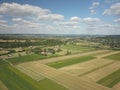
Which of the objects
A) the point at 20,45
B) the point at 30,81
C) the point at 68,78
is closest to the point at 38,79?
the point at 30,81

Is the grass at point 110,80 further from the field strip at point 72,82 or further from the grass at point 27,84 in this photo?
the grass at point 27,84

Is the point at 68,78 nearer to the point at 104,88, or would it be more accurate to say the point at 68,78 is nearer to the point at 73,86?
the point at 73,86

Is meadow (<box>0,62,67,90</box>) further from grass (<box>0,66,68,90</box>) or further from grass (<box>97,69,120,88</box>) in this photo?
grass (<box>97,69,120,88</box>)

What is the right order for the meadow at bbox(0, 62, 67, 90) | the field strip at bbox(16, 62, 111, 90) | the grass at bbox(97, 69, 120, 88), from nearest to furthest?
the field strip at bbox(16, 62, 111, 90) → the meadow at bbox(0, 62, 67, 90) → the grass at bbox(97, 69, 120, 88)

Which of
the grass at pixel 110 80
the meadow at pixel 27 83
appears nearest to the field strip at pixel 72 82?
the meadow at pixel 27 83

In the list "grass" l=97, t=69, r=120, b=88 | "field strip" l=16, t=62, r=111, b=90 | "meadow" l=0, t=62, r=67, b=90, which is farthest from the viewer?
"grass" l=97, t=69, r=120, b=88

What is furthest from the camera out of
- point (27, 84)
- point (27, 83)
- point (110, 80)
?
point (110, 80)

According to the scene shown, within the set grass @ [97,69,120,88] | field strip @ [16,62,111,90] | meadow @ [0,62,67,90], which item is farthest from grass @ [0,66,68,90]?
grass @ [97,69,120,88]

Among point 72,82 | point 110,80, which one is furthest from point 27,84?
point 110,80

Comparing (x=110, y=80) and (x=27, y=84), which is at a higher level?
(x=110, y=80)

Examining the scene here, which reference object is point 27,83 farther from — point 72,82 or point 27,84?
point 72,82

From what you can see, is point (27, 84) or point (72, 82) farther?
point (72, 82)
